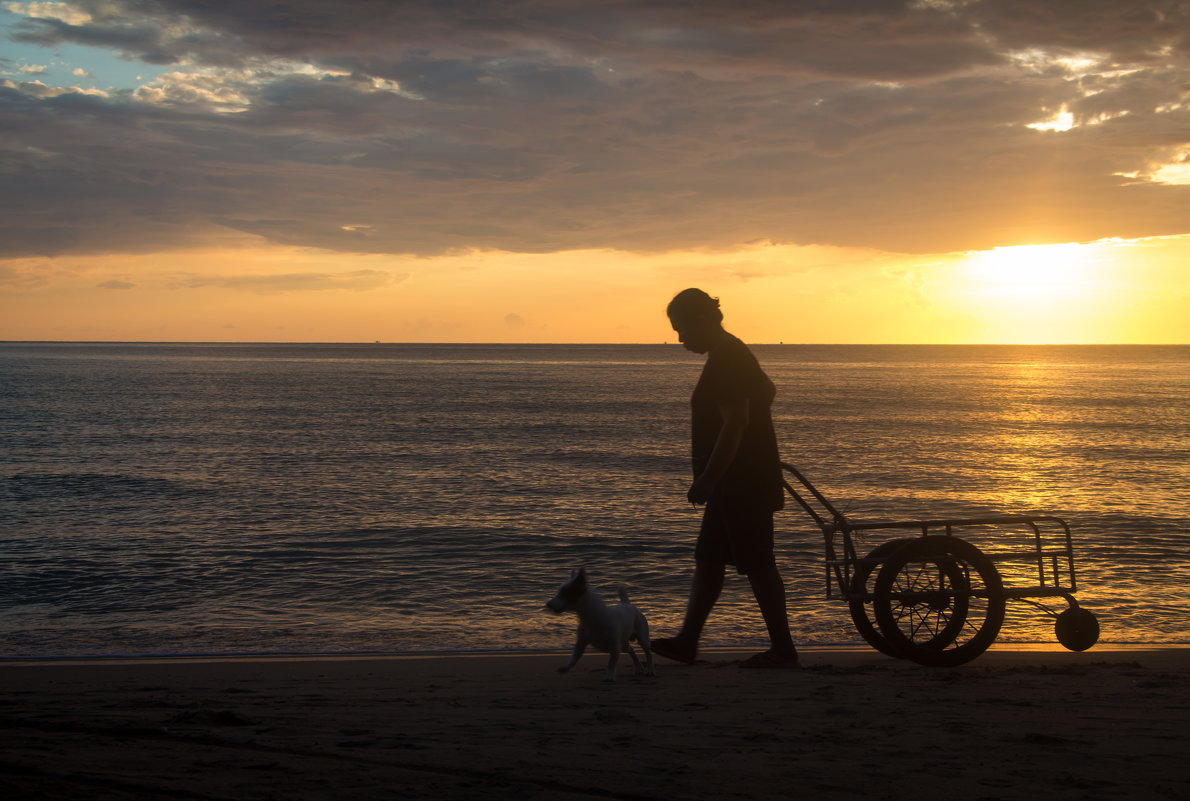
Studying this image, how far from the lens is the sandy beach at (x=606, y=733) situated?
318 centimetres

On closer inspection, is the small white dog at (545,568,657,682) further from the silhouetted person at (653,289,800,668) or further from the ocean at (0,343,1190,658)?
the ocean at (0,343,1190,658)

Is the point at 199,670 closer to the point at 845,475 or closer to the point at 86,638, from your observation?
the point at 86,638

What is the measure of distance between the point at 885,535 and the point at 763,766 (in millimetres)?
8865

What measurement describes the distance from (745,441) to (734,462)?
127 millimetres

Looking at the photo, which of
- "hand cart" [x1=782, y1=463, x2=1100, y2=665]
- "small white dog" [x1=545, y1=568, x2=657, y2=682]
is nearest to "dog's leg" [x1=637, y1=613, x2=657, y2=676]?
"small white dog" [x1=545, y1=568, x2=657, y2=682]

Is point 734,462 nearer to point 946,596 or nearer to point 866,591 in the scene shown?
point 866,591

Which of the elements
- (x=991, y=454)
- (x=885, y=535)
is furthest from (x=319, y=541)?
(x=991, y=454)

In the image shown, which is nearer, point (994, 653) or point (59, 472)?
point (994, 653)

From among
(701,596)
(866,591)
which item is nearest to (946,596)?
(866,591)

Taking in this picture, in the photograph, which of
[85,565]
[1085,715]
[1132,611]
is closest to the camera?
[1085,715]

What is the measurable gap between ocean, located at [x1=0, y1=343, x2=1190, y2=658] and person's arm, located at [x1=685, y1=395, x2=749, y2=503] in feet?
7.68

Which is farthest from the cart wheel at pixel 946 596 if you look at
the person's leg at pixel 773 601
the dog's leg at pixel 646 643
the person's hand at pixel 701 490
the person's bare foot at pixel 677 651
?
the dog's leg at pixel 646 643

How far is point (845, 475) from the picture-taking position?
63.8 ft

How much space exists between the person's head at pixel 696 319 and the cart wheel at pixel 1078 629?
2715 mm
